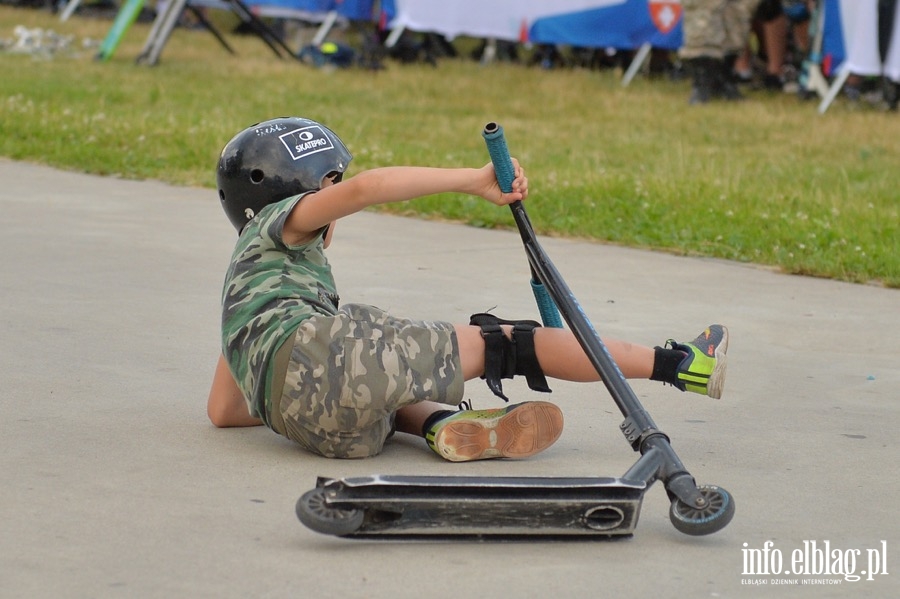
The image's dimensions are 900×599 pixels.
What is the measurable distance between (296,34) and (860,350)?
1469 centimetres

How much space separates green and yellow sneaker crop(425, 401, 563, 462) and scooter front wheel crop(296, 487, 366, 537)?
743mm

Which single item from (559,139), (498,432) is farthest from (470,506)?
(559,139)

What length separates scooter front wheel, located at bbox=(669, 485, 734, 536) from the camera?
329cm

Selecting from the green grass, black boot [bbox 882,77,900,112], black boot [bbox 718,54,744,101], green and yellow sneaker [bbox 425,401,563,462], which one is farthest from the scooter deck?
black boot [bbox 718,54,744,101]

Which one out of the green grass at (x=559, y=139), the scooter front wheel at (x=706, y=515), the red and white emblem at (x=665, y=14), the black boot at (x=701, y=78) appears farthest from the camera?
the red and white emblem at (x=665, y=14)

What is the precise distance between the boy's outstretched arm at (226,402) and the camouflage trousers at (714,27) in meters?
10.3

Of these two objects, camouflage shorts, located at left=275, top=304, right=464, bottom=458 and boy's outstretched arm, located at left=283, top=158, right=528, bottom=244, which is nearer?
boy's outstretched arm, located at left=283, top=158, right=528, bottom=244

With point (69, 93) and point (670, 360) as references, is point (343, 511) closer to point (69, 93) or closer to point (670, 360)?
point (670, 360)

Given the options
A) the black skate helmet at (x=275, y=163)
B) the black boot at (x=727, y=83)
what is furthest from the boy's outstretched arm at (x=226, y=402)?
the black boot at (x=727, y=83)

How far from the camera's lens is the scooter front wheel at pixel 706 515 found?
329 centimetres

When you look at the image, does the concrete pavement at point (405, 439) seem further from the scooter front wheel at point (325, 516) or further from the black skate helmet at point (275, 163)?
the black skate helmet at point (275, 163)

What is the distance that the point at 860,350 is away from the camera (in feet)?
17.7

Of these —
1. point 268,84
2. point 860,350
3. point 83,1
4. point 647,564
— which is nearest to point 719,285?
point 860,350

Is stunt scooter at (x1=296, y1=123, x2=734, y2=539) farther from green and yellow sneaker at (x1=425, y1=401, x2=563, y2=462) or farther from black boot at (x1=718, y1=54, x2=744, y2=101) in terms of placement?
black boot at (x1=718, y1=54, x2=744, y2=101)
